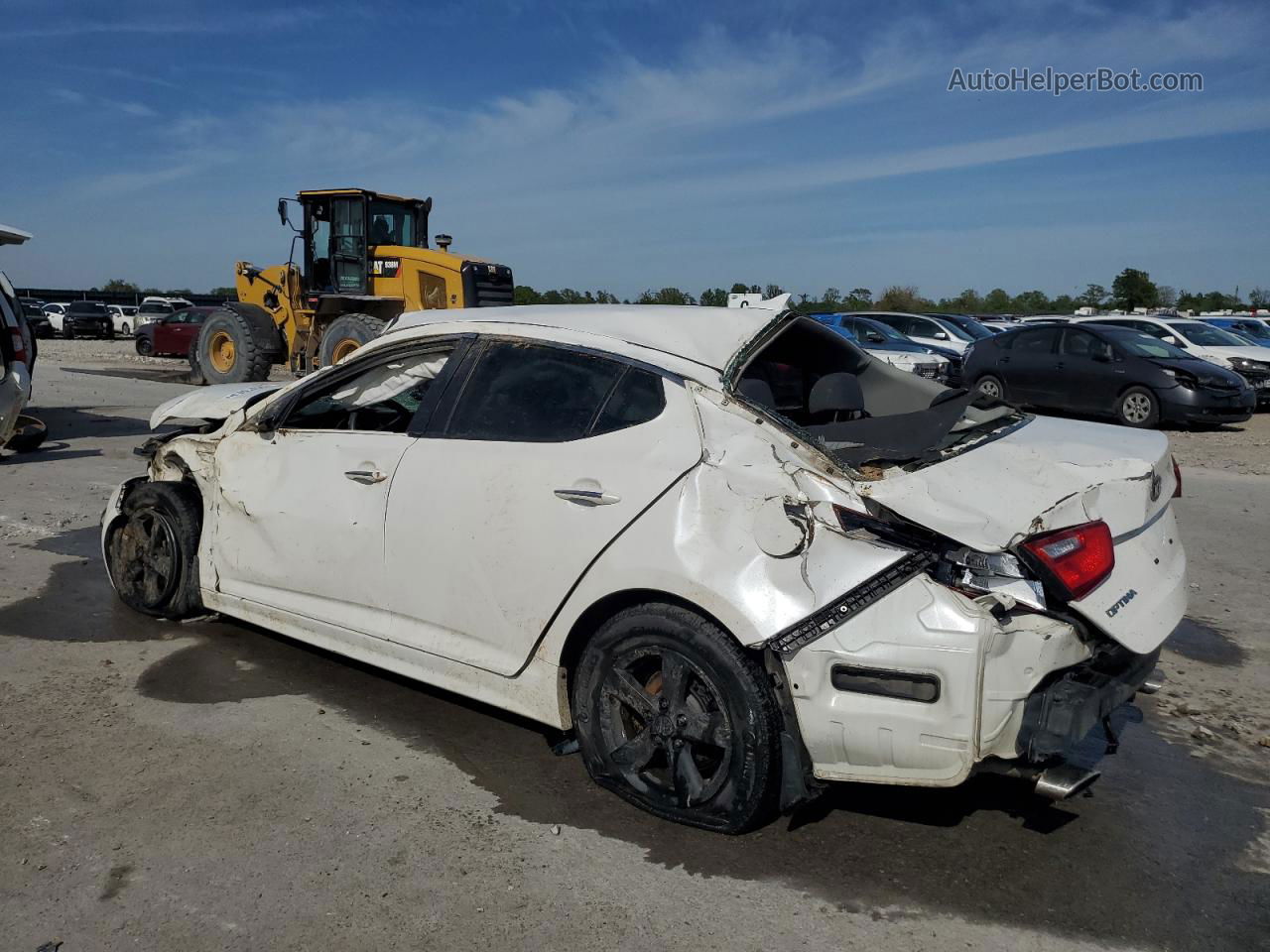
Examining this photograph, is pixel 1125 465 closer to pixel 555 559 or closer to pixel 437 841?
pixel 555 559

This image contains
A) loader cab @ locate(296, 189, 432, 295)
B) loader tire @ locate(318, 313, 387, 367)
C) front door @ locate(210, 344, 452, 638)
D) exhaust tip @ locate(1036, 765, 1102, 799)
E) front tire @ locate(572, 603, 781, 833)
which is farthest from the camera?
loader cab @ locate(296, 189, 432, 295)

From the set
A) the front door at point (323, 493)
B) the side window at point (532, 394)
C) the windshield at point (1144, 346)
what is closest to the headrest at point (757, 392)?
the side window at point (532, 394)

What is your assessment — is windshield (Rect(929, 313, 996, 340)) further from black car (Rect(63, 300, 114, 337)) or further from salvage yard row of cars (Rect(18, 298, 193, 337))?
black car (Rect(63, 300, 114, 337))

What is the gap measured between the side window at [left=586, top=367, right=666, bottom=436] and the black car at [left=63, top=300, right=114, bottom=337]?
40.4 m

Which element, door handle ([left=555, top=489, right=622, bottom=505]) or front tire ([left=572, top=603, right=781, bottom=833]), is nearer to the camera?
front tire ([left=572, top=603, right=781, bottom=833])

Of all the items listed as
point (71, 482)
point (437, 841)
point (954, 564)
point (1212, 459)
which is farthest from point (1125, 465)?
point (1212, 459)

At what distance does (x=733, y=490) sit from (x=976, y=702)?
938 millimetres

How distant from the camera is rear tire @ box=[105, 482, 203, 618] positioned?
5105 millimetres

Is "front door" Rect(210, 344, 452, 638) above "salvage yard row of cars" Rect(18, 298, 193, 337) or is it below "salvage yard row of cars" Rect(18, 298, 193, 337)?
below

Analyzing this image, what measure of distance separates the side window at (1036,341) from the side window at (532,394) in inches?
578

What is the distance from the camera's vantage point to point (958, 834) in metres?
3.52

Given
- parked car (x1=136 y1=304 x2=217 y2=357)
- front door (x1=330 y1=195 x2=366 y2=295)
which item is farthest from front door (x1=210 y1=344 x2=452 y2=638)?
parked car (x1=136 y1=304 x2=217 y2=357)

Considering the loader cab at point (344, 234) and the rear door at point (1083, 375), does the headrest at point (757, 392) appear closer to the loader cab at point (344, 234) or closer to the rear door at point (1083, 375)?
the rear door at point (1083, 375)

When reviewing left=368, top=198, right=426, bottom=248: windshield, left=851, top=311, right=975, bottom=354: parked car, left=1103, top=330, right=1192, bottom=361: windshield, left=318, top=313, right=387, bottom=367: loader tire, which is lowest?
left=318, top=313, right=387, bottom=367: loader tire
